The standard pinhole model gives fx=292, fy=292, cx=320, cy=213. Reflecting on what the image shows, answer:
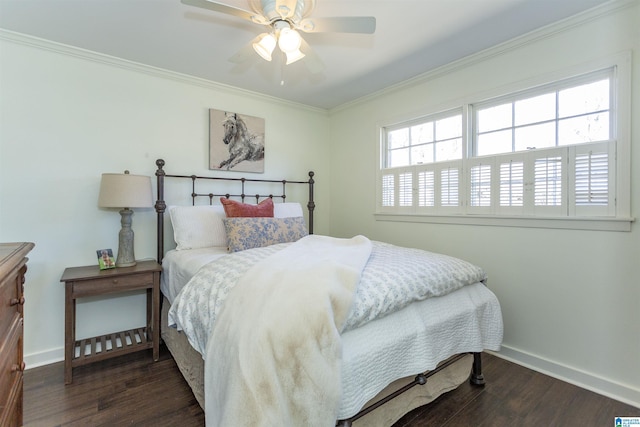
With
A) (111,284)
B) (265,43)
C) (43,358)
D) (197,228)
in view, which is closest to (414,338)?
(265,43)

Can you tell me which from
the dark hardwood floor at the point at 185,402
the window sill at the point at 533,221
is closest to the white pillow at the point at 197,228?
the dark hardwood floor at the point at 185,402

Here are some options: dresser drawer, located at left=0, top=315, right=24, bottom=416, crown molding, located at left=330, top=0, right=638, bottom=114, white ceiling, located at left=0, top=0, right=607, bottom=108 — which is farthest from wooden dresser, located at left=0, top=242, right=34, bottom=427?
crown molding, located at left=330, top=0, right=638, bottom=114

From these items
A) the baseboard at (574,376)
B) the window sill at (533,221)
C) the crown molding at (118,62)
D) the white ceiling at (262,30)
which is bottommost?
the baseboard at (574,376)

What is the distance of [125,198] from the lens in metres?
2.18

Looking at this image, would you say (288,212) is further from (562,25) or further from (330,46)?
(562,25)

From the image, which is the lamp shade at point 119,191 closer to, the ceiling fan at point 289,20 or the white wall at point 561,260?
the ceiling fan at point 289,20

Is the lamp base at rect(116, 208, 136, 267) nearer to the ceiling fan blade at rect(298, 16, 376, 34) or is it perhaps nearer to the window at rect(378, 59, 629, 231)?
the ceiling fan blade at rect(298, 16, 376, 34)

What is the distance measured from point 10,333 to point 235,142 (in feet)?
7.61

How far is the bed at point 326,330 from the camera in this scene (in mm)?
1010

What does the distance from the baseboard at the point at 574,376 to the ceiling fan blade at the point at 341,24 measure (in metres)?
2.47

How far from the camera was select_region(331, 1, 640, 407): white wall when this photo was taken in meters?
1.76

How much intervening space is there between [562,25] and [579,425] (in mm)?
2438

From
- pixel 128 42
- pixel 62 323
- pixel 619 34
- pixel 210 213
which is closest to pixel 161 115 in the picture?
pixel 128 42

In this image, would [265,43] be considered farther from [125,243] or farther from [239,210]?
[125,243]
